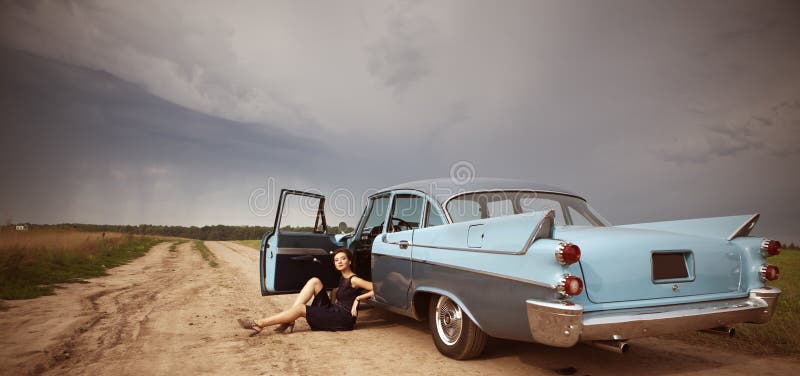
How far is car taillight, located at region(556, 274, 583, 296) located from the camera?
110 inches

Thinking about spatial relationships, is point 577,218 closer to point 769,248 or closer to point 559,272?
point 769,248

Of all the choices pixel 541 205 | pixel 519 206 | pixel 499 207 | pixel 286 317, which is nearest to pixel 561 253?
pixel 499 207

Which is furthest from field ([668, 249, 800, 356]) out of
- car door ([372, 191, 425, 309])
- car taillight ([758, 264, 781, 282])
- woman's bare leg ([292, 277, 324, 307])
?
woman's bare leg ([292, 277, 324, 307])

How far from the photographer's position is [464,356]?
12.7ft

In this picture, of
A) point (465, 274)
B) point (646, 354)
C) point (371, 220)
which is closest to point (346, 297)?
point (371, 220)

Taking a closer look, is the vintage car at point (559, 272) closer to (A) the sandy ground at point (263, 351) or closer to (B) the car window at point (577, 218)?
(B) the car window at point (577, 218)

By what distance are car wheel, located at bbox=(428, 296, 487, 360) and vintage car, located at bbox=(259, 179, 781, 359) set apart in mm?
11

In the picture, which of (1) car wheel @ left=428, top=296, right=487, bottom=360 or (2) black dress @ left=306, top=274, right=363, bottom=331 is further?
(2) black dress @ left=306, top=274, right=363, bottom=331

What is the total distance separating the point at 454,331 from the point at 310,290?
7.01ft

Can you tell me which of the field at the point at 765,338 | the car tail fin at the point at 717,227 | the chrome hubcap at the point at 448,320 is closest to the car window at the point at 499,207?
the chrome hubcap at the point at 448,320

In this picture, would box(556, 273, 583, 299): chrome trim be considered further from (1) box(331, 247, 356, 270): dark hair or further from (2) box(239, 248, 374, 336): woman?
(1) box(331, 247, 356, 270): dark hair

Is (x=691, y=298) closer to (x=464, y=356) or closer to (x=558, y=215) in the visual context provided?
(x=558, y=215)

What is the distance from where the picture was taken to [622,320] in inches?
113

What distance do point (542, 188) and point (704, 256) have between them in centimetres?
180
